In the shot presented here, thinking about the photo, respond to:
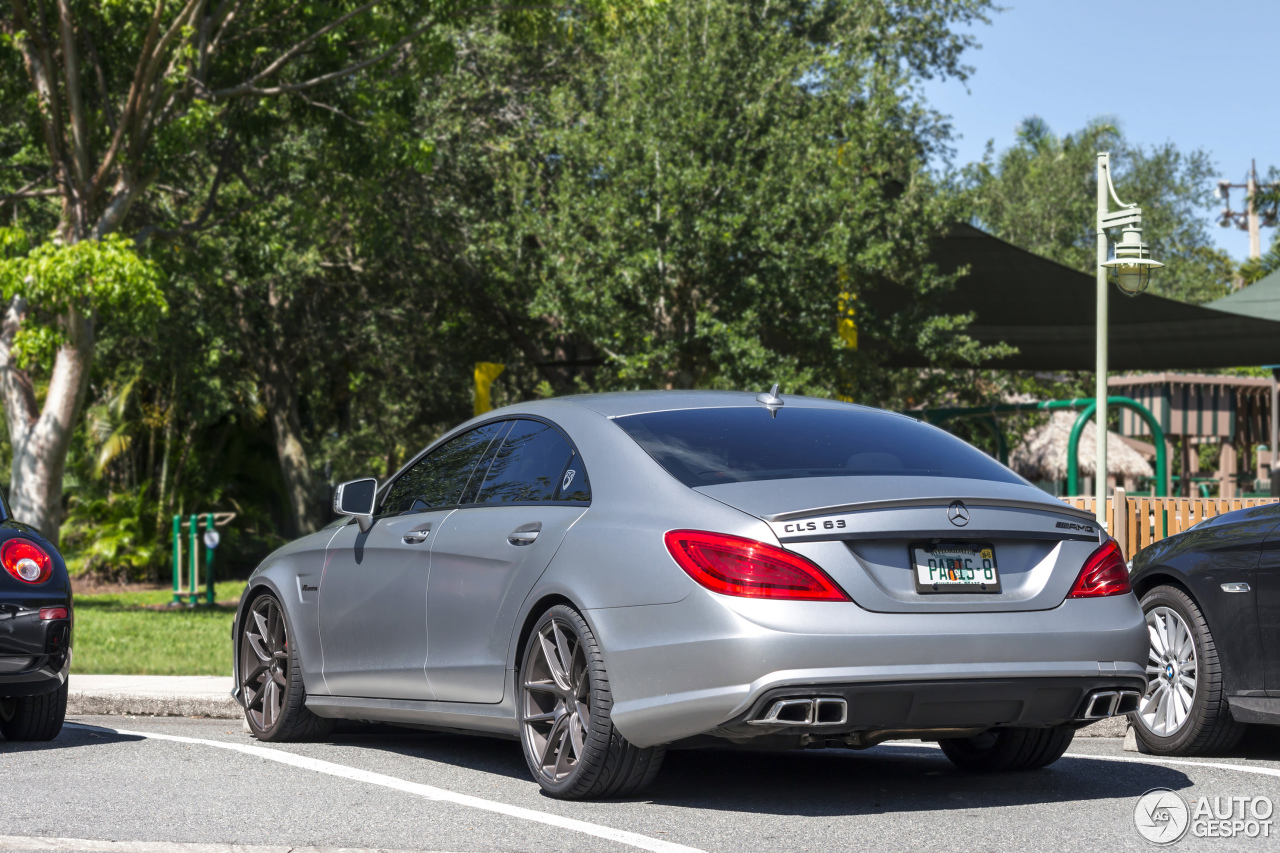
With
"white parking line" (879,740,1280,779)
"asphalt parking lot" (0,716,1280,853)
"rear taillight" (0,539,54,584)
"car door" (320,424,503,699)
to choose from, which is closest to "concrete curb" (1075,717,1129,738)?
"asphalt parking lot" (0,716,1280,853)

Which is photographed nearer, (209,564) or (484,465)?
(484,465)

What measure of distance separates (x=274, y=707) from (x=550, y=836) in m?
2.98

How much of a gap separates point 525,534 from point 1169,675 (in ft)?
10.4

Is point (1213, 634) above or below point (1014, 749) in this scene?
above

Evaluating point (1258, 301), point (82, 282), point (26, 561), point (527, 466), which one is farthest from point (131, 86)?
point (1258, 301)

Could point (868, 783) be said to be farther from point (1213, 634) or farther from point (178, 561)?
point (178, 561)

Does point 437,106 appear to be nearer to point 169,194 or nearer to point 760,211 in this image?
point 169,194

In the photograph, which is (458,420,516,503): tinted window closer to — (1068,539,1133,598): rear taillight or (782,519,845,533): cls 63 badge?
(782,519,845,533): cls 63 badge

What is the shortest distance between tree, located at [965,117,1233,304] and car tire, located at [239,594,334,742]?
35.1 meters

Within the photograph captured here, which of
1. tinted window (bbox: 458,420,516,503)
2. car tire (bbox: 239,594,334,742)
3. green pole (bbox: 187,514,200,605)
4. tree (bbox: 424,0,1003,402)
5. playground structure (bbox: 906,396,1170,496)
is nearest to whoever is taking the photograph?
tinted window (bbox: 458,420,516,503)

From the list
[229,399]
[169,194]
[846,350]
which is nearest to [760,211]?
[846,350]

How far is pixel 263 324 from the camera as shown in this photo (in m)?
24.0

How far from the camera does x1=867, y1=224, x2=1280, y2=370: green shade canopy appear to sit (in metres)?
16.7

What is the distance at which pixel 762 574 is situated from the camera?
470 cm
